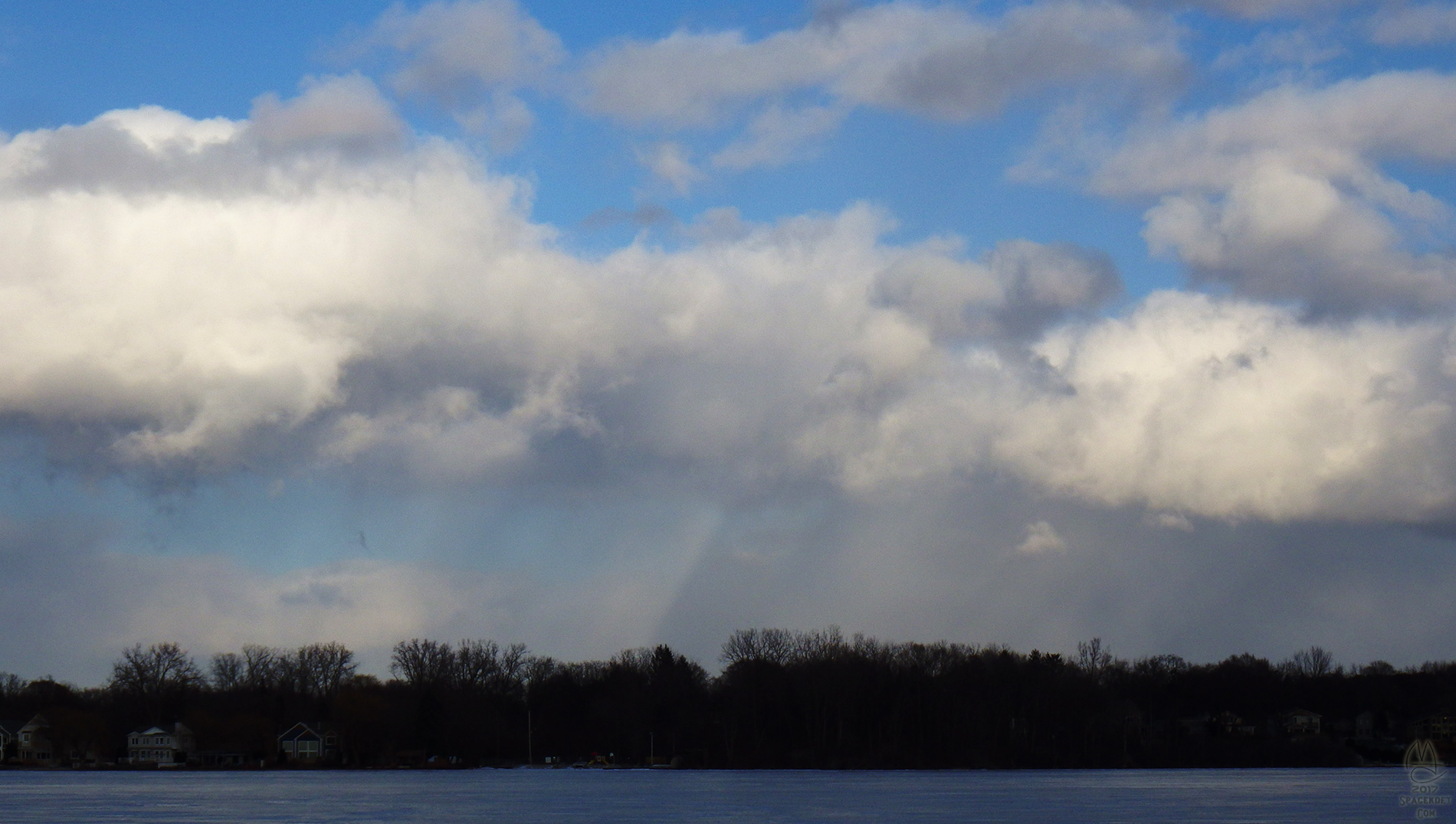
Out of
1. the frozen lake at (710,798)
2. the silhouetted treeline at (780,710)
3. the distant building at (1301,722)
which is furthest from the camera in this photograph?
the distant building at (1301,722)

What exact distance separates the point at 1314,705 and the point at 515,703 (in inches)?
3936

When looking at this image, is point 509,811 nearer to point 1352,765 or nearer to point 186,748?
point 186,748

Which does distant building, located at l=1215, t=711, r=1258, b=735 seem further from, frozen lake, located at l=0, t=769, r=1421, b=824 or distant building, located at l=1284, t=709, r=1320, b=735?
frozen lake, located at l=0, t=769, r=1421, b=824

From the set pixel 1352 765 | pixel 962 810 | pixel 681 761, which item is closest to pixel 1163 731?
pixel 1352 765

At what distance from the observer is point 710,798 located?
69.9 metres

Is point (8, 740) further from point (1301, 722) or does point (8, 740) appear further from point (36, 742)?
point (1301, 722)

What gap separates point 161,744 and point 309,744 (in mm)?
16765

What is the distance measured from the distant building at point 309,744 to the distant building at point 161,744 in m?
9.96

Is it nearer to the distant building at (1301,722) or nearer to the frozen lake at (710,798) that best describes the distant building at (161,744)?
the frozen lake at (710,798)

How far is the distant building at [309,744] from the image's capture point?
147 m

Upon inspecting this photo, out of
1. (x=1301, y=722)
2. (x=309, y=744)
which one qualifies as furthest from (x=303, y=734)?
(x=1301, y=722)

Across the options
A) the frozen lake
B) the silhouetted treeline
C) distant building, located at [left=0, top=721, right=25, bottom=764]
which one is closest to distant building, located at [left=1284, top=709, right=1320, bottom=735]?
the silhouetted treeline

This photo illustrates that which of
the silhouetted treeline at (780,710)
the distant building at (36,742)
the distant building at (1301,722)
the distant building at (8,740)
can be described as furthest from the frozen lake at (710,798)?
the distant building at (1301,722)

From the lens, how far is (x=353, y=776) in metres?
114
